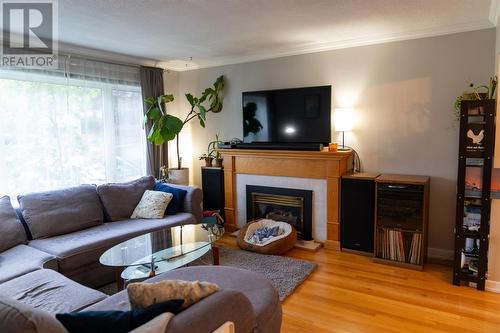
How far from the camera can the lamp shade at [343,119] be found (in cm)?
379

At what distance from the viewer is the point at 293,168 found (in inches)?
162

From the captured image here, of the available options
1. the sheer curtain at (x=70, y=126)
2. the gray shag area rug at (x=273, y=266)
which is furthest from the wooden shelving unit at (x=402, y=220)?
the sheer curtain at (x=70, y=126)

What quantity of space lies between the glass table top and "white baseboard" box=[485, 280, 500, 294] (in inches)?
91.9

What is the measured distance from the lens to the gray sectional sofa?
58.9 inches

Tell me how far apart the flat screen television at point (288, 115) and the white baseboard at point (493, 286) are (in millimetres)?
2048

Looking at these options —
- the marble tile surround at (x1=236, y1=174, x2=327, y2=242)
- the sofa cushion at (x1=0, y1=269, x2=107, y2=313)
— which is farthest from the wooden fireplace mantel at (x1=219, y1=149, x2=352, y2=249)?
the sofa cushion at (x1=0, y1=269, x2=107, y2=313)

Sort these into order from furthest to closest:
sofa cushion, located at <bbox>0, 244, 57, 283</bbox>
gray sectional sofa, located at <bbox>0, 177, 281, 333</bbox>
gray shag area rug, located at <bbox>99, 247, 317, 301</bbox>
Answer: gray shag area rug, located at <bbox>99, 247, 317, 301</bbox> < sofa cushion, located at <bbox>0, 244, 57, 283</bbox> < gray sectional sofa, located at <bbox>0, 177, 281, 333</bbox>

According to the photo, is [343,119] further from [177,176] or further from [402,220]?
[177,176]

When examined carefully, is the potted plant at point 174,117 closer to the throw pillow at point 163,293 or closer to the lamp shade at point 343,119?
the lamp shade at point 343,119

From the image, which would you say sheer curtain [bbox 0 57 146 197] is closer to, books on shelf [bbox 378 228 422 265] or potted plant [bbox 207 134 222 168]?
potted plant [bbox 207 134 222 168]

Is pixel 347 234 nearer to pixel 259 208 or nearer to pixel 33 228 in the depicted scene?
pixel 259 208

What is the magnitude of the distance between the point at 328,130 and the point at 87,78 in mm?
2969

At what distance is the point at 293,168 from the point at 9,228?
2.91m

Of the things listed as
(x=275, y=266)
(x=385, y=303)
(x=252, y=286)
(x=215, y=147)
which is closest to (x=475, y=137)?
(x=385, y=303)
